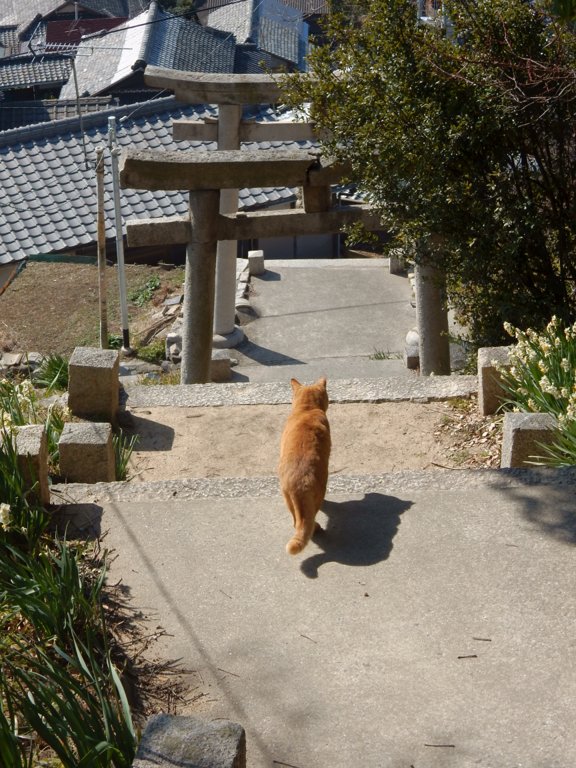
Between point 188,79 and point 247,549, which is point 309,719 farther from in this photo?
point 188,79

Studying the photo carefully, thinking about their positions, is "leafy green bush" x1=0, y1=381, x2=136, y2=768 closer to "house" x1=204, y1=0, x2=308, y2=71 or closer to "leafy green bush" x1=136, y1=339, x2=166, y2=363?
"leafy green bush" x1=136, y1=339, x2=166, y2=363

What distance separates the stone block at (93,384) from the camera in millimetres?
6469

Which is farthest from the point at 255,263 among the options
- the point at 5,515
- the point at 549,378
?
the point at 5,515

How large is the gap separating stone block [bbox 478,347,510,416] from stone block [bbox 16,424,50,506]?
2.88 metres

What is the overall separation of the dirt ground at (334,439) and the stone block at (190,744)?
3.10 metres

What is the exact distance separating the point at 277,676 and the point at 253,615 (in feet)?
1.41

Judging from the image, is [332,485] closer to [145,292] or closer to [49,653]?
[49,653]

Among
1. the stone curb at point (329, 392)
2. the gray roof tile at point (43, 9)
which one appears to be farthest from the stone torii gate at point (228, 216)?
the gray roof tile at point (43, 9)

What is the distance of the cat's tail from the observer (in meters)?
4.30

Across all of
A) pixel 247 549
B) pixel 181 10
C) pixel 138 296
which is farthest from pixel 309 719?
pixel 181 10

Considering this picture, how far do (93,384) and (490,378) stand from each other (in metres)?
2.76

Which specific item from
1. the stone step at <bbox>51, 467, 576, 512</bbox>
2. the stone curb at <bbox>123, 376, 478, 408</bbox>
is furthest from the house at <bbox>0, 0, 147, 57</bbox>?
the stone step at <bbox>51, 467, 576, 512</bbox>

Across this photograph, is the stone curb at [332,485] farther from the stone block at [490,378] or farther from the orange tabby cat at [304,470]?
the stone block at [490,378]

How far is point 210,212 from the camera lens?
329 inches
